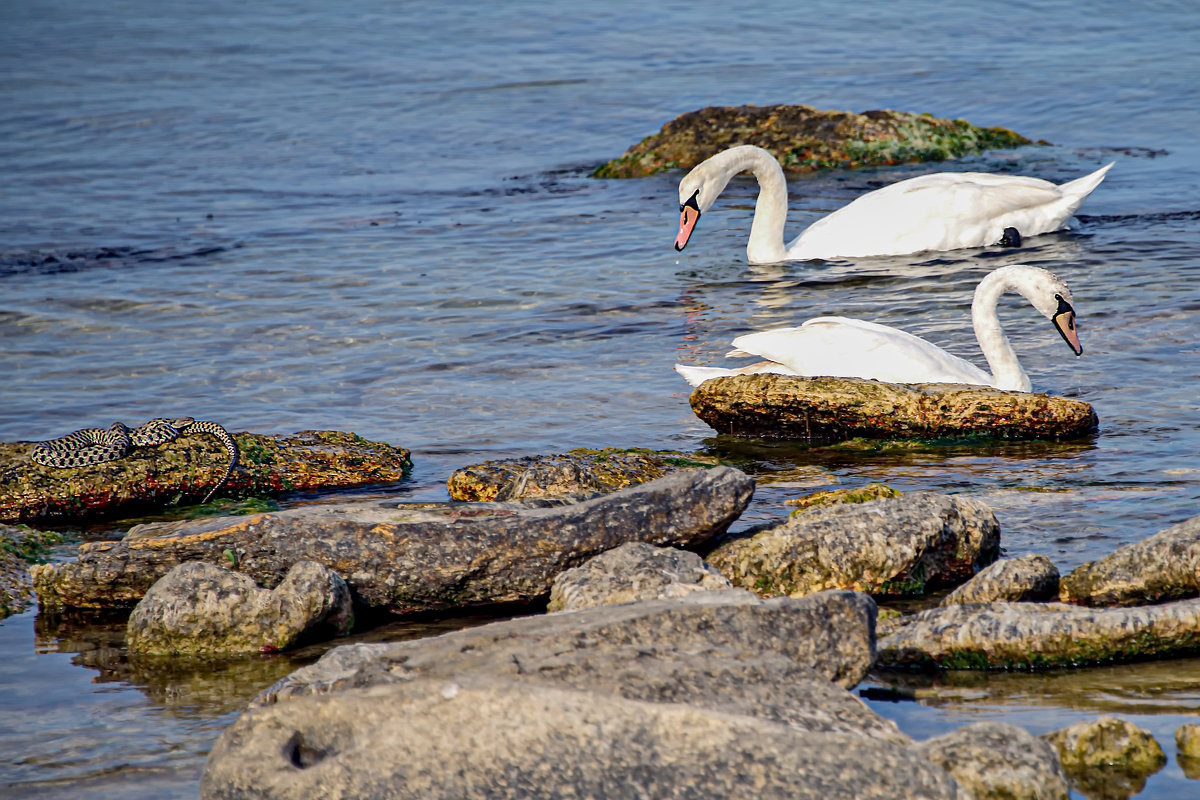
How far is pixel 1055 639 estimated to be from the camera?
4.51 meters

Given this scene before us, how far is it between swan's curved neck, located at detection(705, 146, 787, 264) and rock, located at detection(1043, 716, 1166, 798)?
31.3 ft

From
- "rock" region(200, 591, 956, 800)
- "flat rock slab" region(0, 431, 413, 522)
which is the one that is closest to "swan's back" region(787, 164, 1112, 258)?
"flat rock slab" region(0, 431, 413, 522)

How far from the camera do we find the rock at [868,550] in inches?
210

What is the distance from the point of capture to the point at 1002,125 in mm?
19797

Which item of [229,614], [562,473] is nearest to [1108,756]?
[229,614]

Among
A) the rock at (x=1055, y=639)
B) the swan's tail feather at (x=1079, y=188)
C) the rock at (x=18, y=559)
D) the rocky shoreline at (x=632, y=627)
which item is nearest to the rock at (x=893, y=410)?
the rocky shoreline at (x=632, y=627)

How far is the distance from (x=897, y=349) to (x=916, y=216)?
505 cm

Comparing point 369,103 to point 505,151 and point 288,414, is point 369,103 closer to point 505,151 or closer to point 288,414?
point 505,151

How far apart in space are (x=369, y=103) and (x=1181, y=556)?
20759 millimetres

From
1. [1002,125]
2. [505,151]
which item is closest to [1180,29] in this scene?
[1002,125]

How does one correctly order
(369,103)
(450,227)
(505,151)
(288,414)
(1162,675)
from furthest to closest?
(369,103), (505,151), (450,227), (288,414), (1162,675)

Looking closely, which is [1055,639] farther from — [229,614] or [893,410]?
[893,410]

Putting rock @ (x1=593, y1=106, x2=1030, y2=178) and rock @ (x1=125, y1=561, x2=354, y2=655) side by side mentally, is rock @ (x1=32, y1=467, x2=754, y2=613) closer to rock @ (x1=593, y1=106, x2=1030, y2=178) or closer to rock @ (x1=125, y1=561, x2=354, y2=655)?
rock @ (x1=125, y1=561, x2=354, y2=655)

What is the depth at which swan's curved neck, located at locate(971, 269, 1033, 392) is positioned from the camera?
8.35 metres
